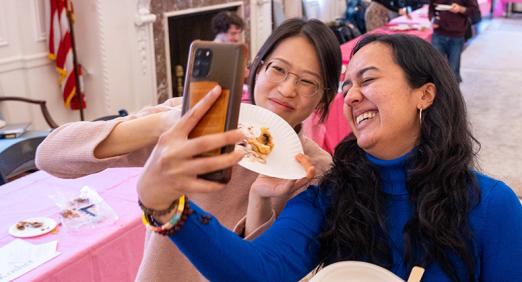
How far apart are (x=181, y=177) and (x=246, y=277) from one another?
32cm

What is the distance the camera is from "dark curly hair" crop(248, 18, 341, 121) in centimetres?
135

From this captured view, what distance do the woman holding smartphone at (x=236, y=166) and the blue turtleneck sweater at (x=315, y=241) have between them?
78mm

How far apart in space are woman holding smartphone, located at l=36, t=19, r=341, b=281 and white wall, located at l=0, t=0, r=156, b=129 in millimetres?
3292

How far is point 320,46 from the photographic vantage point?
1343 mm

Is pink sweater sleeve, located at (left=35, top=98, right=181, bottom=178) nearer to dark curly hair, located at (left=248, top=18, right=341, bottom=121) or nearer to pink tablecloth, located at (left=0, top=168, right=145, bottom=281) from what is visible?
dark curly hair, located at (left=248, top=18, right=341, bottom=121)

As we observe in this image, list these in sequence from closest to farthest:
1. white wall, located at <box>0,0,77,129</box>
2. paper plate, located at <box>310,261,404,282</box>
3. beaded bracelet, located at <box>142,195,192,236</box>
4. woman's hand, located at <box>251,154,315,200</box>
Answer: beaded bracelet, located at <box>142,195,192,236</box>
paper plate, located at <box>310,261,404,282</box>
woman's hand, located at <box>251,154,315,200</box>
white wall, located at <box>0,0,77,129</box>

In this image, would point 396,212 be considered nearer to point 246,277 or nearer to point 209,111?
point 246,277

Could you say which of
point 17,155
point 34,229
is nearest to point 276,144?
point 34,229

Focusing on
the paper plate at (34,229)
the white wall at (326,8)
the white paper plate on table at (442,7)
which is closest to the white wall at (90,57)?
the paper plate at (34,229)

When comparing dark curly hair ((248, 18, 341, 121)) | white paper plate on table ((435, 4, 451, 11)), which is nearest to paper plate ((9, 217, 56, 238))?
dark curly hair ((248, 18, 341, 121))

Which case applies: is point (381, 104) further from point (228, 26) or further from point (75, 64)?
point (75, 64)

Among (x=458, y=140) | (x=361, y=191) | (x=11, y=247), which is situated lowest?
(x=11, y=247)

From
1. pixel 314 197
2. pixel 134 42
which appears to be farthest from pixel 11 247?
pixel 134 42

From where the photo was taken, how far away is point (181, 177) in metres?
0.74
